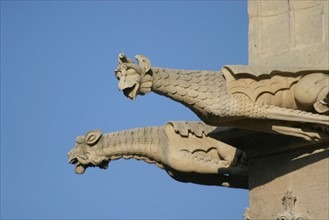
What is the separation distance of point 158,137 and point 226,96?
334 cm

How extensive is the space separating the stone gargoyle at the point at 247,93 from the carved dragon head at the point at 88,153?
390cm

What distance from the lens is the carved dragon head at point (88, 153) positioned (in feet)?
62.6

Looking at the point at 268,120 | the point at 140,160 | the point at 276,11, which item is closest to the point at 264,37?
the point at 276,11

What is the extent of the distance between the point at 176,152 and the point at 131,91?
Result: 3131 millimetres

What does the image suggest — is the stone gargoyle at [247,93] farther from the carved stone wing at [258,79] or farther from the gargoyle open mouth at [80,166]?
the gargoyle open mouth at [80,166]

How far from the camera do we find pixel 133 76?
592 inches

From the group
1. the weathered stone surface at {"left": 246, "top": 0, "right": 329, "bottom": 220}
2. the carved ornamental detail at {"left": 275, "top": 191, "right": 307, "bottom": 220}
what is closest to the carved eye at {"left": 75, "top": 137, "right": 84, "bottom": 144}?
the weathered stone surface at {"left": 246, "top": 0, "right": 329, "bottom": 220}

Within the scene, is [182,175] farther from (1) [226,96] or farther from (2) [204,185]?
(1) [226,96]

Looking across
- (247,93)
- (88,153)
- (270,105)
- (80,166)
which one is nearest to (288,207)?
(270,105)

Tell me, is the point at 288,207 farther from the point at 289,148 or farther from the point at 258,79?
the point at 258,79

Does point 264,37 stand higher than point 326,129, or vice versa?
point 264,37

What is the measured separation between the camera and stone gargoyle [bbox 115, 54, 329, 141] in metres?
15.2

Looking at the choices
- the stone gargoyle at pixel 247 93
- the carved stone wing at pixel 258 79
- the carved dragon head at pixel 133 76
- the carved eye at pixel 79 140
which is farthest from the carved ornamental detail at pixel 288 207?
the carved eye at pixel 79 140

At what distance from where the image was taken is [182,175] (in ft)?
59.5
